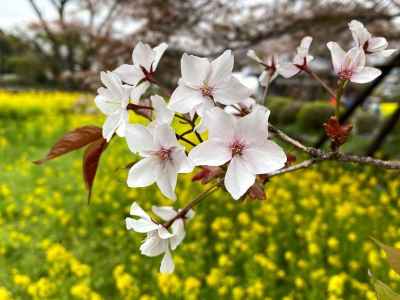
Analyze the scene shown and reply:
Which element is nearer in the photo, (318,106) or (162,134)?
Answer: (162,134)

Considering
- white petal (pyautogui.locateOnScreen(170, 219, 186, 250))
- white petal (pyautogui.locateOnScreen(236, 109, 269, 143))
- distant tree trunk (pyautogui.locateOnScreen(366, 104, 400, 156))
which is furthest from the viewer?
distant tree trunk (pyautogui.locateOnScreen(366, 104, 400, 156))

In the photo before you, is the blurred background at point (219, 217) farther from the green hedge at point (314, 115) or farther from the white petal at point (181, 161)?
the green hedge at point (314, 115)

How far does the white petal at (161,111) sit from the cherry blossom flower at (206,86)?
1 centimetres

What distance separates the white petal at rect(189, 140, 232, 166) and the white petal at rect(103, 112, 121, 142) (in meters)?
0.13

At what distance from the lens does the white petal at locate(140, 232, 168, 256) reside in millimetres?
792

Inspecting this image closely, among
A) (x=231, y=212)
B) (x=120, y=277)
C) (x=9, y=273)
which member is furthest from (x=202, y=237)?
(x=9, y=273)

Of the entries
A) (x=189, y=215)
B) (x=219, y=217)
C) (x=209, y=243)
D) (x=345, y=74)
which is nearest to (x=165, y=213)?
(x=189, y=215)

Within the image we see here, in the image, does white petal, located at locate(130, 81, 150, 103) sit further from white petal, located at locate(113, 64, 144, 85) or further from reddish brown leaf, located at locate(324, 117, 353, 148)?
reddish brown leaf, located at locate(324, 117, 353, 148)

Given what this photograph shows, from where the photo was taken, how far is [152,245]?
80 cm

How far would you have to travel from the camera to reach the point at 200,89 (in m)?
0.64

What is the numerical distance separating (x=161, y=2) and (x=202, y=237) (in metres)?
2.03

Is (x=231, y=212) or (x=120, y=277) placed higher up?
(x=120, y=277)

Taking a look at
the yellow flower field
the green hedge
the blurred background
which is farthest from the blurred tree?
the green hedge

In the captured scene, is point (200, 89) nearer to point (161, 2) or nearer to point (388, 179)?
point (161, 2)
